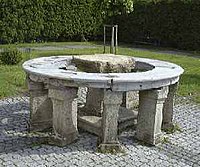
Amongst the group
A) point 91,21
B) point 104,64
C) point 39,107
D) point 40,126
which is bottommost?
point 40,126

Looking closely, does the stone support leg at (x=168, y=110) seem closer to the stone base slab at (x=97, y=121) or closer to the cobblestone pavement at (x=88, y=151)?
the cobblestone pavement at (x=88, y=151)

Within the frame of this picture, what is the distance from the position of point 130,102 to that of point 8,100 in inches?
103

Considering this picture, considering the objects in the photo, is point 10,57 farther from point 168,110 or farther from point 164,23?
A: point 164,23

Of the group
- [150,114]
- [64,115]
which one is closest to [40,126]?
[64,115]

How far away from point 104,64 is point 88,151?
139cm

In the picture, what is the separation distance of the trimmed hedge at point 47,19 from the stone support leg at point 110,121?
13.1 meters

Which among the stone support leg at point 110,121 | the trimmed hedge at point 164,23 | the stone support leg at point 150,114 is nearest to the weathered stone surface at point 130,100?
the stone support leg at point 150,114

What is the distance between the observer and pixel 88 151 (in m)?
5.35

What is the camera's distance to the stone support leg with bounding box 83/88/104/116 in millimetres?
6539

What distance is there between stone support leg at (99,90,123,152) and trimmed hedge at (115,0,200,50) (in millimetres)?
14271

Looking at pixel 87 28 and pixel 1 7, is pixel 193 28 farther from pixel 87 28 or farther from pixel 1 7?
pixel 1 7

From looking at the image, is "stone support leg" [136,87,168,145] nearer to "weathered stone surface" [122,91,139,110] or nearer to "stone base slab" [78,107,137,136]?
"stone base slab" [78,107,137,136]

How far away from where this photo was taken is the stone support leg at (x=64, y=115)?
5.34m

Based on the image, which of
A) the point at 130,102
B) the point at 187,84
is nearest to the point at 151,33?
the point at 187,84
